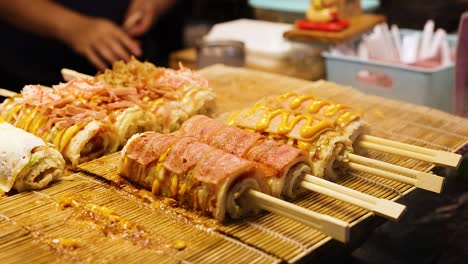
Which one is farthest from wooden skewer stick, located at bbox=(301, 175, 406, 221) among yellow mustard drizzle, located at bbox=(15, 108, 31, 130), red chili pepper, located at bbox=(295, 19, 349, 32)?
red chili pepper, located at bbox=(295, 19, 349, 32)

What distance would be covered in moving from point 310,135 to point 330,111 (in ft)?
1.31

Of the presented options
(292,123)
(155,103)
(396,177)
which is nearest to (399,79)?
(292,123)

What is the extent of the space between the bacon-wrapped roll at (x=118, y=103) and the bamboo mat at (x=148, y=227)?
25cm

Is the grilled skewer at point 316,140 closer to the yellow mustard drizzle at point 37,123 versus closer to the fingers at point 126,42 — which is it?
the yellow mustard drizzle at point 37,123

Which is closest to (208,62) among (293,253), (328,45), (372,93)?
(328,45)

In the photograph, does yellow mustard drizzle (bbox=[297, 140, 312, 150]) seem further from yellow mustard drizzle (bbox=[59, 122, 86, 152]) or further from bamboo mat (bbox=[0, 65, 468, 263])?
→ yellow mustard drizzle (bbox=[59, 122, 86, 152])

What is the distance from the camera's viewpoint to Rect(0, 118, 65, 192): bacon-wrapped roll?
2959mm

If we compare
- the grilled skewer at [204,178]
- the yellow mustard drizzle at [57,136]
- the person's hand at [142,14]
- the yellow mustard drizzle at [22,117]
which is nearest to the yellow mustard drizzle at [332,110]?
the grilled skewer at [204,178]

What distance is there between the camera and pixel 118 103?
12.1 feet

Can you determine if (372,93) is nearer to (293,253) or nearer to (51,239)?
(293,253)

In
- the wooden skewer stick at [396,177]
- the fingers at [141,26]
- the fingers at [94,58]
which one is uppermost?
the fingers at [141,26]

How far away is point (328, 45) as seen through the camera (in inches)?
212

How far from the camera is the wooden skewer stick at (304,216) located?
232 centimetres

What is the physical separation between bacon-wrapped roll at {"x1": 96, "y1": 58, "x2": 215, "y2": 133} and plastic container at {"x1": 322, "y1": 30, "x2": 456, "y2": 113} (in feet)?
4.76
